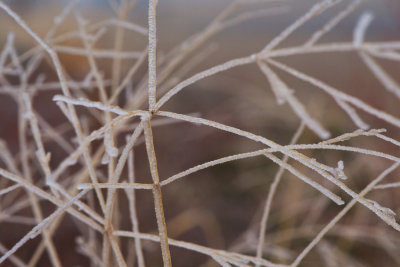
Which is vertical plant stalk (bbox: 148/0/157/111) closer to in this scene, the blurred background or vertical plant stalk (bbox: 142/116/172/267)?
vertical plant stalk (bbox: 142/116/172/267)

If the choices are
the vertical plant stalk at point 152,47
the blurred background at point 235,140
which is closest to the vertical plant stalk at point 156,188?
the vertical plant stalk at point 152,47

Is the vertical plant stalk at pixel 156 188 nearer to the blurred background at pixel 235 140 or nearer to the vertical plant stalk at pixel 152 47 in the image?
the vertical plant stalk at pixel 152 47

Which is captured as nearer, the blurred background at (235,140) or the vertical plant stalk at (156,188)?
the vertical plant stalk at (156,188)

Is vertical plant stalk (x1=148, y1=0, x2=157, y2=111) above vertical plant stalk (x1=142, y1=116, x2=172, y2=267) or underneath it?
above

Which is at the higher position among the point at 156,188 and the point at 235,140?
the point at 235,140

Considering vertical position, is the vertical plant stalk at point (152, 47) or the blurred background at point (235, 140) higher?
the blurred background at point (235, 140)

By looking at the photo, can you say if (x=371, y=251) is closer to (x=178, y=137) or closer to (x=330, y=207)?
(x=330, y=207)

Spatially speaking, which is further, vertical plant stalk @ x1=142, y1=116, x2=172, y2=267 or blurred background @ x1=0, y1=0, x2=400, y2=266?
blurred background @ x1=0, y1=0, x2=400, y2=266

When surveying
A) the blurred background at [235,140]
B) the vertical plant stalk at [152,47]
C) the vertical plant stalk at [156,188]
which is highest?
the blurred background at [235,140]

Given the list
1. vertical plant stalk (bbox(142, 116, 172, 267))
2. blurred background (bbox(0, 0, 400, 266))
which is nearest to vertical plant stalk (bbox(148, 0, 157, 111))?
vertical plant stalk (bbox(142, 116, 172, 267))

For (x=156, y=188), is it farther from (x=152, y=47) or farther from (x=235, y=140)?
(x=235, y=140)

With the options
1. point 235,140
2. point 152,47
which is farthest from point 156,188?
point 235,140
